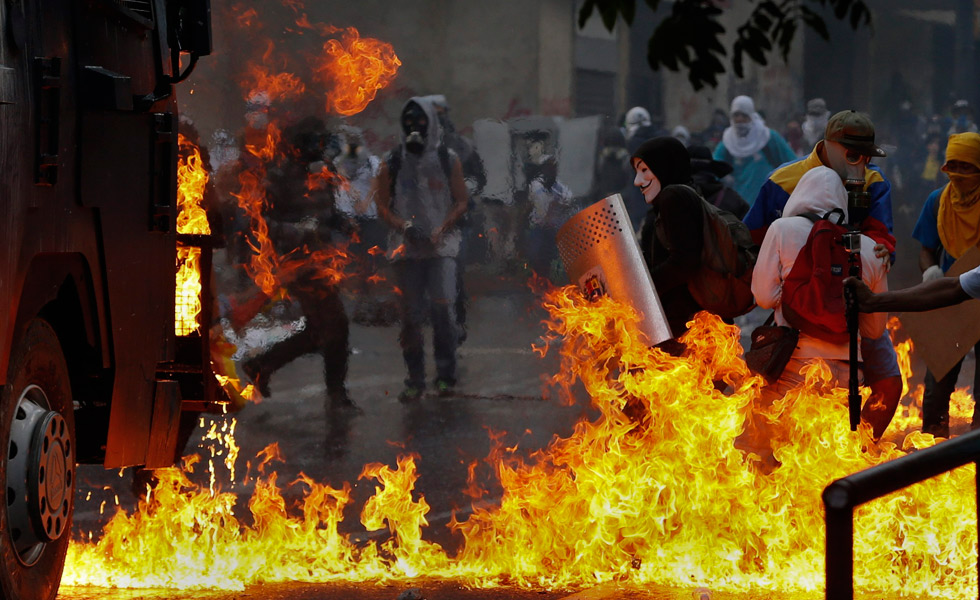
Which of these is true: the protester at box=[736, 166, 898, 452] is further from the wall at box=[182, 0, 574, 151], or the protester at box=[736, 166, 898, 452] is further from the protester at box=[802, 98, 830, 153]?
the protester at box=[802, 98, 830, 153]

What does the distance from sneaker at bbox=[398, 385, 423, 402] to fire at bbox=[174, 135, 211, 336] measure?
2992 millimetres

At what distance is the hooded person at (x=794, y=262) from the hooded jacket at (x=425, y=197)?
16.7 ft

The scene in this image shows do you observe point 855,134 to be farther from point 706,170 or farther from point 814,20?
point 814,20

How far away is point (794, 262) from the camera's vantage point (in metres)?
5.72

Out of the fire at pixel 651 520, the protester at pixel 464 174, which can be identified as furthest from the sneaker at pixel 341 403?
the fire at pixel 651 520

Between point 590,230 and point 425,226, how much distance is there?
444 centimetres

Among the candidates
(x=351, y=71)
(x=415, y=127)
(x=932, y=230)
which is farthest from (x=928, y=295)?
(x=351, y=71)

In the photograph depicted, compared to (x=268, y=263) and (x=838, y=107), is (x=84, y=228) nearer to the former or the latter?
(x=268, y=263)

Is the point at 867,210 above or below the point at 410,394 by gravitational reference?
above

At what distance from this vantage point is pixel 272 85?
37.4 feet

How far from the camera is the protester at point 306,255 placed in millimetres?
10031

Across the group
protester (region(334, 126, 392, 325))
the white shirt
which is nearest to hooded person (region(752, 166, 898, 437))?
the white shirt

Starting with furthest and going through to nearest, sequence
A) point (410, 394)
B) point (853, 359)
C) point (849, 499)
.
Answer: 1. point (410, 394)
2. point (853, 359)
3. point (849, 499)

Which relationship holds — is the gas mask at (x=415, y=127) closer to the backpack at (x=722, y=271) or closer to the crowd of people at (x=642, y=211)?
the crowd of people at (x=642, y=211)
